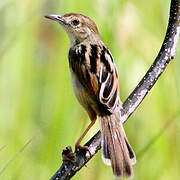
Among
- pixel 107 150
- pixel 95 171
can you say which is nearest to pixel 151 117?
pixel 95 171

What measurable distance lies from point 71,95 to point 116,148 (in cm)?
110

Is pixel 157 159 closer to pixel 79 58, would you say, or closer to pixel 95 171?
pixel 95 171

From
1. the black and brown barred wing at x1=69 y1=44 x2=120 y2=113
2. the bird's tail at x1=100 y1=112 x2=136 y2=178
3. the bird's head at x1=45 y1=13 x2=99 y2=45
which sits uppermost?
the bird's head at x1=45 y1=13 x2=99 y2=45

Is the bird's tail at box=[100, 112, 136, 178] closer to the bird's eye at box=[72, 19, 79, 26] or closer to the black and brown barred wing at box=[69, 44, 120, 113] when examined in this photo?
the black and brown barred wing at box=[69, 44, 120, 113]

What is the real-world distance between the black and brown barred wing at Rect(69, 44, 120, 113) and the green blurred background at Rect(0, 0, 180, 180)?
31 cm

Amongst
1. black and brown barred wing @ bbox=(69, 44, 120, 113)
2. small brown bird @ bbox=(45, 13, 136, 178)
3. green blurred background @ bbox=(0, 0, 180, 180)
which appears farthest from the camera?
green blurred background @ bbox=(0, 0, 180, 180)

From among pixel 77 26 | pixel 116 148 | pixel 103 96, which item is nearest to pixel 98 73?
pixel 103 96

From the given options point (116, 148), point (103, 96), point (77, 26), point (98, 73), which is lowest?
point (116, 148)

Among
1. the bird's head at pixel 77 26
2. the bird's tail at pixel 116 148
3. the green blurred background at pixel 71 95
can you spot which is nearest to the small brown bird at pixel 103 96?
the bird's tail at pixel 116 148

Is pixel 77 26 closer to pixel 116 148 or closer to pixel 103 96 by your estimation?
pixel 103 96

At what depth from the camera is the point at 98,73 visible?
157 inches

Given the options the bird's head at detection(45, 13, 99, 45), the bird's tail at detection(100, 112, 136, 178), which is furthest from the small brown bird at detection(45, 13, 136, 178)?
the bird's head at detection(45, 13, 99, 45)

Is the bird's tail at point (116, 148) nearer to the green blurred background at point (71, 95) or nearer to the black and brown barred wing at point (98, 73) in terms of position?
the black and brown barred wing at point (98, 73)

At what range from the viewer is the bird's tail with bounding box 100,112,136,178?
135 inches
